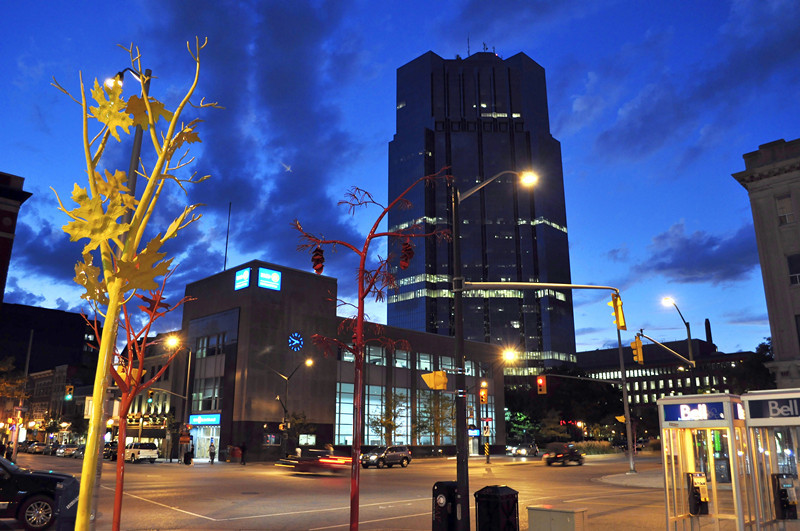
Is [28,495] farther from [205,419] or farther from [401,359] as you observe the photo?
[401,359]

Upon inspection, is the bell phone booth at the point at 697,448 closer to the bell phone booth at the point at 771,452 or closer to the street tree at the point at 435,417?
the bell phone booth at the point at 771,452

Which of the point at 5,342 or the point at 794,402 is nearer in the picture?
the point at 794,402

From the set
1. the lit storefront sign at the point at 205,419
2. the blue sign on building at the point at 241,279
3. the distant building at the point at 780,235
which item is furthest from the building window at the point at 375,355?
the distant building at the point at 780,235

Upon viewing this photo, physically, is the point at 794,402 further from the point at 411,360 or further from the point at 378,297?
the point at 411,360

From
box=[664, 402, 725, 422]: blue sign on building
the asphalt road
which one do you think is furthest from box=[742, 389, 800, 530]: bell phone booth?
the asphalt road

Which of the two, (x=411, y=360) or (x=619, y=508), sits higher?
(x=411, y=360)

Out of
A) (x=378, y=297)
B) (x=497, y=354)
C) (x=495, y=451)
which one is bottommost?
(x=495, y=451)

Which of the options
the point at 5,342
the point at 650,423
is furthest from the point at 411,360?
the point at 5,342

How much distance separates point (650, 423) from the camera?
158625 millimetres

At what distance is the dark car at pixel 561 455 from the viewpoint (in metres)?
49.5

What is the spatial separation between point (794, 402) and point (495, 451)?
78219 millimetres

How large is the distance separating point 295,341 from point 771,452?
55985 mm

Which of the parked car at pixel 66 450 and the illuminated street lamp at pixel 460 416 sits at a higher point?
the illuminated street lamp at pixel 460 416

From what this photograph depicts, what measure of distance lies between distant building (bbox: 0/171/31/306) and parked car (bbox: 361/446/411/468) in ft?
92.3
